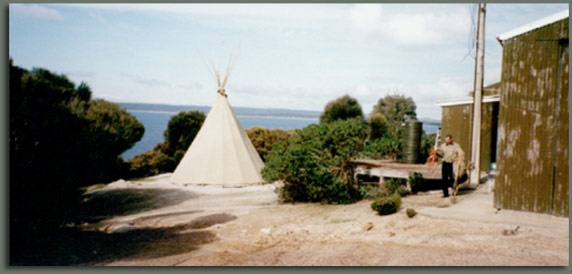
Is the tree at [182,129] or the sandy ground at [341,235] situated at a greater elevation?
the tree at [182,129]

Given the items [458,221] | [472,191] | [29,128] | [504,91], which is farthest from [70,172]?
[472,191]

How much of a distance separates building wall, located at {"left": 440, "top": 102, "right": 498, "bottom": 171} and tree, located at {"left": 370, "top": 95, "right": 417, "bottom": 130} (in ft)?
31.6

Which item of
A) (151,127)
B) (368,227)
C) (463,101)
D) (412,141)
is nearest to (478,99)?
(412,141)

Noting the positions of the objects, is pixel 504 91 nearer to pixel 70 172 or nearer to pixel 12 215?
pixel 70 172

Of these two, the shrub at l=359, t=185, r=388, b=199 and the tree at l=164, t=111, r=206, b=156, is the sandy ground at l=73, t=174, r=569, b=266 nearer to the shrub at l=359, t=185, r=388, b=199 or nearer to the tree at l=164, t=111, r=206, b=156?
the shrub at l=359, t=185, r=388, b=199

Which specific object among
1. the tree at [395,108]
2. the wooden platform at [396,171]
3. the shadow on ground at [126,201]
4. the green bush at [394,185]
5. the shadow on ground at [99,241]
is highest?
the tree at [395,108]

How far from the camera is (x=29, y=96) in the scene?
611cm

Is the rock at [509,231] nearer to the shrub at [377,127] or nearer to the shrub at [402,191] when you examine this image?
the shrub at [402,191]

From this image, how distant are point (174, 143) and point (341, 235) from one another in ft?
54.9

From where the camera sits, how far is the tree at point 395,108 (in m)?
24.6

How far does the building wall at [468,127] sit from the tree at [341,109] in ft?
27.9

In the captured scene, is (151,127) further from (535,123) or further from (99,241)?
(535,123)

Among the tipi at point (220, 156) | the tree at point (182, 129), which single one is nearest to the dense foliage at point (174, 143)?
the tree at point (182, 129)

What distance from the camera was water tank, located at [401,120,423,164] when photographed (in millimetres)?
11820
